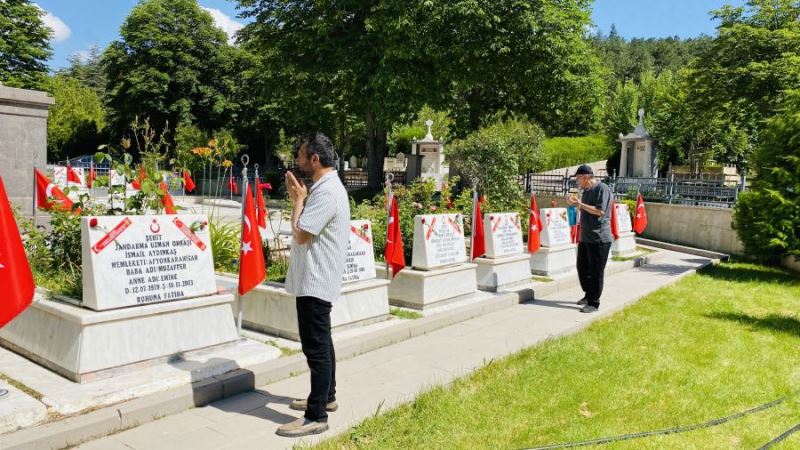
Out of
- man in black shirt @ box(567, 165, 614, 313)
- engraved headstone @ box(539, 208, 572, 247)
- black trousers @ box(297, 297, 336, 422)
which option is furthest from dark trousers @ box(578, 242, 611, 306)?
black trousers @ box(297, 297, 336, 422)

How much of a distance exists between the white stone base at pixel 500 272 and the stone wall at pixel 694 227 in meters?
9.22

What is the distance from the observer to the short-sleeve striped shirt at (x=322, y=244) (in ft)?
13.3

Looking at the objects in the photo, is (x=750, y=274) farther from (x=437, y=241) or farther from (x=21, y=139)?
(x=21, y=139)

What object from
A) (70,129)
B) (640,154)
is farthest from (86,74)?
(640,154)

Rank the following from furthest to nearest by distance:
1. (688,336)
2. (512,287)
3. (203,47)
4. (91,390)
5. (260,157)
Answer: (260,157), (203,47), (512,287), (688,336), (91,390)

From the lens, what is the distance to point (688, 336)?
707cm

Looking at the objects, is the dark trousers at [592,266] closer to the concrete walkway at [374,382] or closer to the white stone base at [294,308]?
the concrete walkway at [374,382]

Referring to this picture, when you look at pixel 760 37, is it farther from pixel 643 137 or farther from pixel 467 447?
pixel 467 447

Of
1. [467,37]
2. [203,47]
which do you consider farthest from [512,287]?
[203,47]

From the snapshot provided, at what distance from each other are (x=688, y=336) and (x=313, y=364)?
16.0ft

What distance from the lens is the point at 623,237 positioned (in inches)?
583

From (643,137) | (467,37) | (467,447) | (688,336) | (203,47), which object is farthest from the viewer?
(203,47)

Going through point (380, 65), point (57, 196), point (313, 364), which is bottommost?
point (313, 364)

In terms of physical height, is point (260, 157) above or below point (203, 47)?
below
